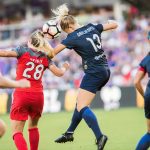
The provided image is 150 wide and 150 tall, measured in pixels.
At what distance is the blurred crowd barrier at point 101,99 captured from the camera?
71.7 ft

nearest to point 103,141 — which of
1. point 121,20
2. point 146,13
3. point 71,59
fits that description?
point 71,59

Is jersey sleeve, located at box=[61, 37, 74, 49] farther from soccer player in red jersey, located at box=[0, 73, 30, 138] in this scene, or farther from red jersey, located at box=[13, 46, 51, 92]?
soccer player in red jersey, located at box=[0, 73, 30, 138]

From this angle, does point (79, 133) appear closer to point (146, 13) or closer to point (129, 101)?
point (129, 101)

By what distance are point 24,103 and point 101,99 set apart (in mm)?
11588

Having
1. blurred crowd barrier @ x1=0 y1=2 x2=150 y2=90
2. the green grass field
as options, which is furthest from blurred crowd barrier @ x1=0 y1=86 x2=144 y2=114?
the green grass field

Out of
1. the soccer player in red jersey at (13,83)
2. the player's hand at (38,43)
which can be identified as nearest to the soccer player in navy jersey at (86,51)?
the player's hand at (38,43)

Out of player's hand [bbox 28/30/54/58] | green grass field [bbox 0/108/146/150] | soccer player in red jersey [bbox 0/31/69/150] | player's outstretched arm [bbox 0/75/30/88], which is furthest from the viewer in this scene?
green grass field [bbox 0/108/146/150]

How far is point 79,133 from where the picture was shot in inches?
603

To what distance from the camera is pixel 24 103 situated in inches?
415

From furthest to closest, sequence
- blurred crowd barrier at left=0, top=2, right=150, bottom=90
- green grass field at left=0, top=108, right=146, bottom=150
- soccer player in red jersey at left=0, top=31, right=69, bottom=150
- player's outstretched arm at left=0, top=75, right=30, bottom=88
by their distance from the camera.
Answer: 1. blurred crowd barrier at left=0, top=2, right=150, bottom=90
2. green grass field at left=0, top=108, right=146, bottom=150
3. soccer player in red jersey at left=0, top=31, right=69, bottom=150
4. player's outstretched arm at left=0, top=75, right=30, bottom=88

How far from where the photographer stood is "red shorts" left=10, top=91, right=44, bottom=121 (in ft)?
34.5

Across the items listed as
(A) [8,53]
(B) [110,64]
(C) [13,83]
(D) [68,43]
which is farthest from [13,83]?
(B) [110,64]

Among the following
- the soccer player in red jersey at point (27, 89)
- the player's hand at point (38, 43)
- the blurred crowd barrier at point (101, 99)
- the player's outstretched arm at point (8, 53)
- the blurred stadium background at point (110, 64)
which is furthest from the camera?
the blurred crowd barrier at point (101, 99)

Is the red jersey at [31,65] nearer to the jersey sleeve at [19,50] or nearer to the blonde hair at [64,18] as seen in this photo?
the jersey sleeve at [19,50]
